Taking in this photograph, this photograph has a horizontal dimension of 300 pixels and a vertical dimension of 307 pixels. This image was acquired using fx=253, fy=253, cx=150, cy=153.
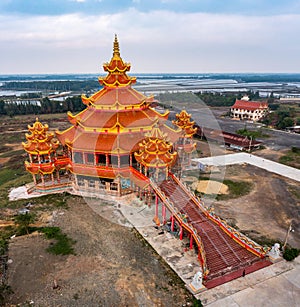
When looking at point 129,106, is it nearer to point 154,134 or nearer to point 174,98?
point 154,134

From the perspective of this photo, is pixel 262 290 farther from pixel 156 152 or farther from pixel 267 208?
pixel 156 152

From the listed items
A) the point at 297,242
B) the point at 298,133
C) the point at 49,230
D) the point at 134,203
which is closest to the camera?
the point at 297,242

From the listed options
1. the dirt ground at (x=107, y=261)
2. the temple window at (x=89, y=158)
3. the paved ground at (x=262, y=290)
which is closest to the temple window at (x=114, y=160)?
the temple window at (x=89, y=158)

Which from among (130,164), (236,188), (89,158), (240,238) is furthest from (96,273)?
(236,188)

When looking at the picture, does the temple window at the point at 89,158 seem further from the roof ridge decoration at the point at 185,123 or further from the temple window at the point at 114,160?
the roof ridge decoration at the point at 185,123

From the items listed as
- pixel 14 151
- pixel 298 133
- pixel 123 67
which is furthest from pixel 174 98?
pixel 123 67

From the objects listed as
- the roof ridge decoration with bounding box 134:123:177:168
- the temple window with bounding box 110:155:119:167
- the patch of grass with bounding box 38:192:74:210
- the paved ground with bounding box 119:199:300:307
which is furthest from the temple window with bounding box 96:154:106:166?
the paved ground with bounding box 119:199:300:307

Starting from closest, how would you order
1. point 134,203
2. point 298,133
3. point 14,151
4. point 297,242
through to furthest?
point 297,242, point 134,203, point 14,151, point 298,133
